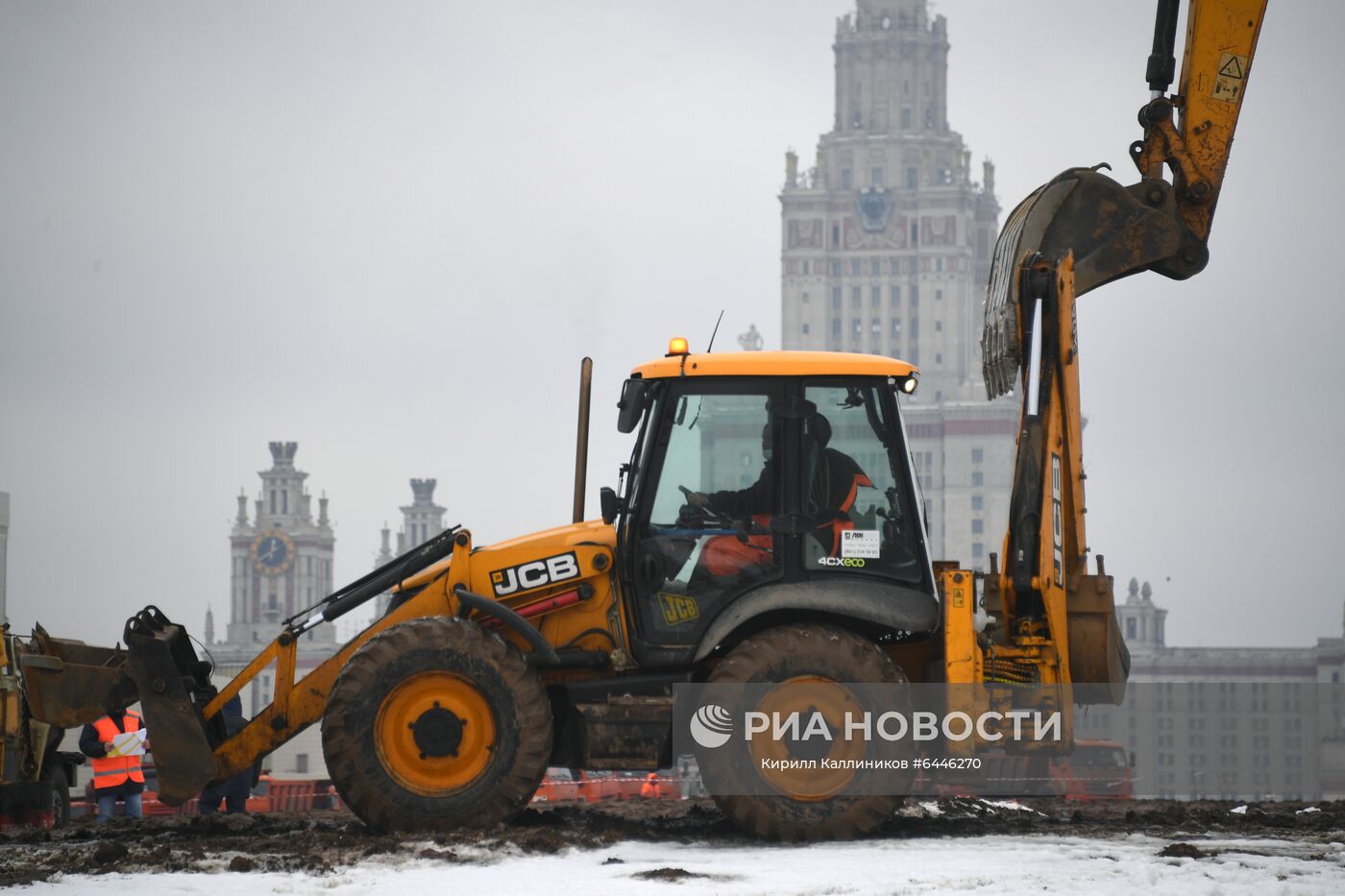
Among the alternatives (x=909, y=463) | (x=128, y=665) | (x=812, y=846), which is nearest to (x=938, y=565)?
(x=909, y=463)

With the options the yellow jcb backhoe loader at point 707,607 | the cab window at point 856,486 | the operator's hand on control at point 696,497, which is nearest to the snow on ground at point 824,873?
the yellow jcb backhoe loader at point 707,607

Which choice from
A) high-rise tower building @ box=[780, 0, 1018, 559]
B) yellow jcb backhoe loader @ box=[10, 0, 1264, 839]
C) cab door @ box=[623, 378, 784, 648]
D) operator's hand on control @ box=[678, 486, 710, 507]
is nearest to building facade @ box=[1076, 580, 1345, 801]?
yellow jcb backhoe loader @ box=[10, 0, 1264, 839]

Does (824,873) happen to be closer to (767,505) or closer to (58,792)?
(767,505)

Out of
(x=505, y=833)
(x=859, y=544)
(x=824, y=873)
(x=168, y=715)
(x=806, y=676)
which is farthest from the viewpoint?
(x=168, y=715)

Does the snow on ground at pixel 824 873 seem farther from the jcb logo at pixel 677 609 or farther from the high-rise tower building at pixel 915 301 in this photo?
the high-rise tower building at pixel 915 301

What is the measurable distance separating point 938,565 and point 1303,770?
7.77 meters

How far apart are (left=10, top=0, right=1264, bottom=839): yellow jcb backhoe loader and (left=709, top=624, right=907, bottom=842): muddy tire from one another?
0.04ft

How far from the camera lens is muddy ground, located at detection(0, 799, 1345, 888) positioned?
1080 centimetres

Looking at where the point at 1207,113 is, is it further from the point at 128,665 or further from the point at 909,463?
the point at 128,665

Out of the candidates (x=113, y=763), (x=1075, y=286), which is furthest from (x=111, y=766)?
(x=1075, y=286)

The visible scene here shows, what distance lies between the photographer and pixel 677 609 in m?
12.0

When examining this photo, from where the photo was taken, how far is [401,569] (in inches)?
500

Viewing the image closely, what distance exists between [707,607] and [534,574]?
107cm

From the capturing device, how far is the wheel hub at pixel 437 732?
11.8 meters
